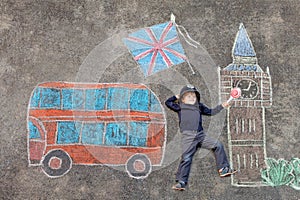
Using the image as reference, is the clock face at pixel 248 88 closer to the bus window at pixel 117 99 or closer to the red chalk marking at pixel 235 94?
the red chalk marking at pixel 235 94

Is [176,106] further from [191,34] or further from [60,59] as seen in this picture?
[60,59]

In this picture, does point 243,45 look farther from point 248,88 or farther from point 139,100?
point 139,100

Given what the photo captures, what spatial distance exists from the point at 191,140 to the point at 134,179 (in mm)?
992

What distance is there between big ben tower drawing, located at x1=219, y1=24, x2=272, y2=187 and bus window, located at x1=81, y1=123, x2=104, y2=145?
1914 millimetres

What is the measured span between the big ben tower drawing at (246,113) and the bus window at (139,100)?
1.20 metres

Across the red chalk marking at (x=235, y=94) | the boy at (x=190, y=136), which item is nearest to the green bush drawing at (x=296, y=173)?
the boy at (x=190, y=136)

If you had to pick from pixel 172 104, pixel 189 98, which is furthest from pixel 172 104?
pixel 189 98

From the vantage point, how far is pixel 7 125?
19.2 feet

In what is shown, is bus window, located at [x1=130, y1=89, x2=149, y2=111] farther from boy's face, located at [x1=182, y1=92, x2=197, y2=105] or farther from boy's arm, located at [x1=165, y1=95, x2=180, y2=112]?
boy's face, located at [x1=182, y1=92, x2=197, y2=105]

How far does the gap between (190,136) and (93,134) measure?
4.58ft

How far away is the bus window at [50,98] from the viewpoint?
585cm

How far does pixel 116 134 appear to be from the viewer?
5797mm

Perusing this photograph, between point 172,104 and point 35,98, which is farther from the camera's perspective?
point 35,98

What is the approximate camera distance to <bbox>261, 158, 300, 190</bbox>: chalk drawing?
5.90 m
